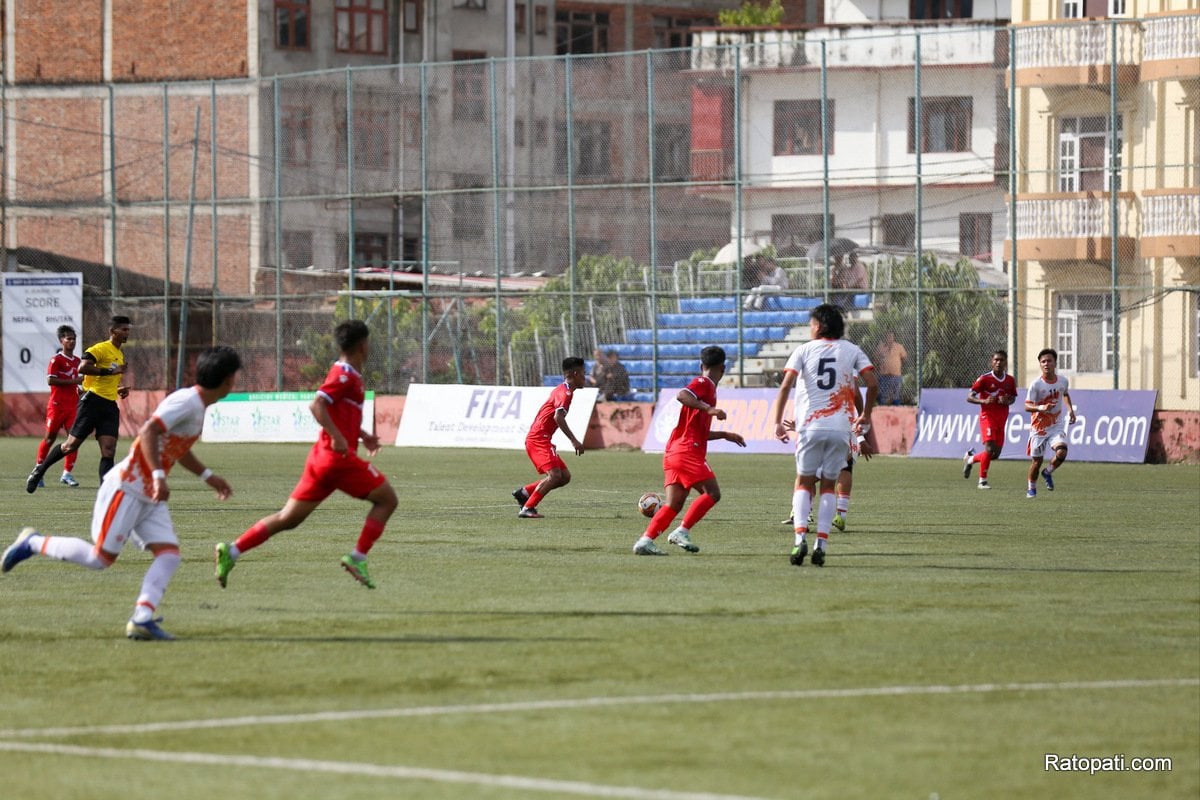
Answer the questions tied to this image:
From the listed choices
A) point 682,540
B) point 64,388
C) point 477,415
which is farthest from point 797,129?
point 682,540

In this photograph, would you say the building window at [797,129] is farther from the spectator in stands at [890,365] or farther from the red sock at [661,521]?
the red sock at [661,521]

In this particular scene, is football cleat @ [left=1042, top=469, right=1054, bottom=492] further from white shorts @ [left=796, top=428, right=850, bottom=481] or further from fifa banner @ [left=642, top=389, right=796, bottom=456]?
white shorts @ [left=796, top=428, right=850, bottom=481]

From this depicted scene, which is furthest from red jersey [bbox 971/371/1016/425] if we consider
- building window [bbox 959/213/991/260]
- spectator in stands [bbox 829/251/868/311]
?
building window [bbox 959/213/991/260]

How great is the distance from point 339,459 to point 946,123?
2993 centimetres

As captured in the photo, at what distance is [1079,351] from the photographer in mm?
37594

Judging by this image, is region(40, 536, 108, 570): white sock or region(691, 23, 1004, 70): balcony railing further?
region(691, 23, 1004, 70): balcony railing

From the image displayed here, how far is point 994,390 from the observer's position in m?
27.3

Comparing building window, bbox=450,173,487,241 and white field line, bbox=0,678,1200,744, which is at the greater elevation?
building window, bbox=450,173,487,241

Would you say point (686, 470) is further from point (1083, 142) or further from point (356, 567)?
point (1083, 142)

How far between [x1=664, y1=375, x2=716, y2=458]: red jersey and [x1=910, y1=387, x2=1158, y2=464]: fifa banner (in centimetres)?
1813

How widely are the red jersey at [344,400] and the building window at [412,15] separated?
5768cm

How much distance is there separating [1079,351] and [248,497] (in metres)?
19.4

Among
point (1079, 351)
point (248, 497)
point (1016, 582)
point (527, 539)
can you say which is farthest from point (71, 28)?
point (1016, 582)

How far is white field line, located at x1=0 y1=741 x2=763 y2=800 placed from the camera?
7.01 m
